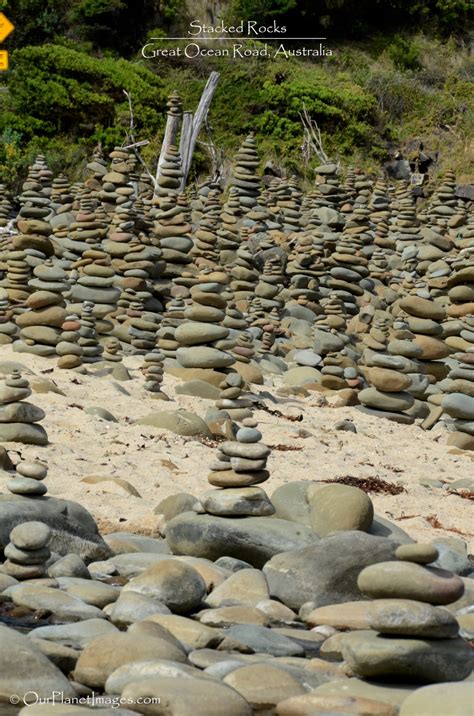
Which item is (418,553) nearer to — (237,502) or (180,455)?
(237,502)

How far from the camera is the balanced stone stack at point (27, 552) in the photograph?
5.83 m

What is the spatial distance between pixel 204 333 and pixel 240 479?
5340mm

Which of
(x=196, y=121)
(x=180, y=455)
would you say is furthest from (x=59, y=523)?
(x=196, y=121)

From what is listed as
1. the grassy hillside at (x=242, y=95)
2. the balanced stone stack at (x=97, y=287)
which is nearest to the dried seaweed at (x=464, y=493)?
the balanced stone stack at (x=97, y=287)

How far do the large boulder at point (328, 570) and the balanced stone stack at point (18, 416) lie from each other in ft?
10.6

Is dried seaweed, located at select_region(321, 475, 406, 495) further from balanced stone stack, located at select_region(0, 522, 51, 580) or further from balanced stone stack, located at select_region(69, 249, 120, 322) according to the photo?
balanced stone stack, located at select_region(69, 249, 120, 322)

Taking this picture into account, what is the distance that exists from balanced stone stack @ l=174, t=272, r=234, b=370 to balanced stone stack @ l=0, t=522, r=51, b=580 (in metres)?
6.35

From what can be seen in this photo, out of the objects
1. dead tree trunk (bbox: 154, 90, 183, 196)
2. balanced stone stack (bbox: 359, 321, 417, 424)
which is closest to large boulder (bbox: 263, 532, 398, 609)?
balanced stone stack (bbox: 359, 321, 417, 424)

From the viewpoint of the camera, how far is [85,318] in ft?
42.0

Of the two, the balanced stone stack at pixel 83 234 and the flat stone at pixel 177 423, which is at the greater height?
the balanced stone stack at pixel 83 234

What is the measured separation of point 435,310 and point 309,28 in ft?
88.1

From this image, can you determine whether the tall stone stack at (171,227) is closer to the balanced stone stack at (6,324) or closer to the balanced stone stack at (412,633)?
the balanced stone stack at (6,324)

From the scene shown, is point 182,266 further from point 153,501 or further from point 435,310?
point 153,501

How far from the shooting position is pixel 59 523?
6449 millimetres
